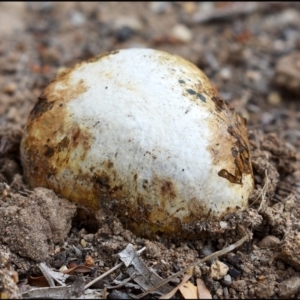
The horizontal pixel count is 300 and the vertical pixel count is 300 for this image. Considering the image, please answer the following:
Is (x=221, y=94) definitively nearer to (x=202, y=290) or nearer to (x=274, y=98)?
(x=274, y=98)

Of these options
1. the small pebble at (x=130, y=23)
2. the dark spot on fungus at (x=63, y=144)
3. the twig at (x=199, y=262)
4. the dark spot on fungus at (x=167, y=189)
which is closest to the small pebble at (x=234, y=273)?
the twig at (x=199, y=262)

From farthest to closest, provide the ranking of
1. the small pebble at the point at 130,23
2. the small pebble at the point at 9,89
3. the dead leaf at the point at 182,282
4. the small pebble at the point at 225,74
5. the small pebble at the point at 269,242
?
1. the small pebble at the point at 130,23
2. the small pebble at the point at 225,74
3. the small pebble at the point at 9,89
4. the small pebble at the point at 269,242
5. the dead leaf at the point at 182,282

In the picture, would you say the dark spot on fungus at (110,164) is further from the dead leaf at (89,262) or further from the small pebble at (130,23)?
the small pebble at (130,23)

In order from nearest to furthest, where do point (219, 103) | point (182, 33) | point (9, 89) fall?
point (219, 103) < point (9, 89) < point (182, 33)

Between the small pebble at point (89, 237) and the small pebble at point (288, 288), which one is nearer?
the small pebble at point (288, 288)

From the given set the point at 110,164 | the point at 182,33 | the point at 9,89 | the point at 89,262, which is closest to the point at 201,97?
the point at 110,164

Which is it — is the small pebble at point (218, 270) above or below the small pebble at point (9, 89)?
below

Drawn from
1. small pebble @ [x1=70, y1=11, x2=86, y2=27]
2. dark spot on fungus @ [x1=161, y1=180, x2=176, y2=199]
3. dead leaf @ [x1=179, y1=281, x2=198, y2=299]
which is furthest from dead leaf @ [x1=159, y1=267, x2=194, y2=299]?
small pebble @ [x1=70, y1=11, x2=86, y2=27]

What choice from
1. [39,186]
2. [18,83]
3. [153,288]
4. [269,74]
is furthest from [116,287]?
[269,74]
